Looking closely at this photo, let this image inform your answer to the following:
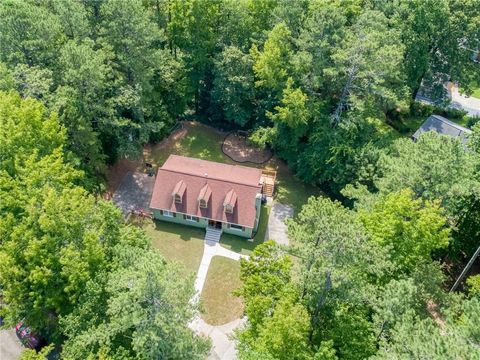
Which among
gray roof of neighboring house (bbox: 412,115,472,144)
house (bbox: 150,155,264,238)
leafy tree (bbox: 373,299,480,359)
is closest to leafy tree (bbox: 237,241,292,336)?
leafy tree (bbox: 373,299,480,359)

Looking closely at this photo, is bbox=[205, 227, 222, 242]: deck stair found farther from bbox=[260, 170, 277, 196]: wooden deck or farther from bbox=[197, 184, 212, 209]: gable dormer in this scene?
bbox=[260, 170, 277, 196]: wooden deck

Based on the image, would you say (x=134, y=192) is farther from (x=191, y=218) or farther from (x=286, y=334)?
(x=286, y=334)

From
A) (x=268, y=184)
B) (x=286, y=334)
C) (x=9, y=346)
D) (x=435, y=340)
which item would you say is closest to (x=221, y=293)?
(x=286, y=334)

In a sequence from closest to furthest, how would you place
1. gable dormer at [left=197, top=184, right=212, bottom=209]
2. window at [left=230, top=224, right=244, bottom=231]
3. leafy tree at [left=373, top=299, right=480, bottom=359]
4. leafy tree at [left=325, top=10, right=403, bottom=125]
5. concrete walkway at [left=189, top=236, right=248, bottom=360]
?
leafy tree at [left=373, top=299, right=480, bottom=359], concrete walkway at [left=189, top=236, right=248, bottom=360], leafy tree at [left=325, top=10, right=403, bottom=125], gable dormer at [left=197, top=184, right=212, bottom=209], window at [left=230, top=224, right=244, bottom=231]

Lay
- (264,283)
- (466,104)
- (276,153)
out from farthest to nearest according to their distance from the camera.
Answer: (466,104) < (276,153) < (264,283)

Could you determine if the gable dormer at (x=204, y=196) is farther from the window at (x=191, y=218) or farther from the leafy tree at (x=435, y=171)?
the leafy tree at (x=435, y=171)
